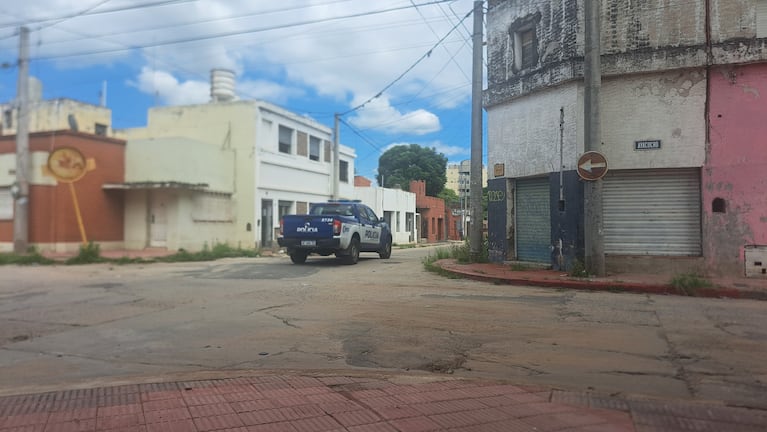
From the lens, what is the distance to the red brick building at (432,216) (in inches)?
1961

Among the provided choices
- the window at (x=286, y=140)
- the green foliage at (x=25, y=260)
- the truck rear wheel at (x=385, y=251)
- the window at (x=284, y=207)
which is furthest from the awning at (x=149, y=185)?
the truck rear wheel at (x=385, y=251)

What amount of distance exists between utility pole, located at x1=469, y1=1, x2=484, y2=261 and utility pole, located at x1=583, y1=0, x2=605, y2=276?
3624mm

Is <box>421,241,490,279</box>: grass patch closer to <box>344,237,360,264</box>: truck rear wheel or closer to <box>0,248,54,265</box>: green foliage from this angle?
<box>344,237,360,264</box>: truck rear wheel

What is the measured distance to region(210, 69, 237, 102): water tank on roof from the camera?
2875 centimetres

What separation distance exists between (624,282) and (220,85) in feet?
79.3

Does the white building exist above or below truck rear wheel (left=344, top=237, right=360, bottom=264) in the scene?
above

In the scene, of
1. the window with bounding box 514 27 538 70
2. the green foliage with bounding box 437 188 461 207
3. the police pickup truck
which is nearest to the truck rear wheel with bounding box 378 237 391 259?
the police pickup truck

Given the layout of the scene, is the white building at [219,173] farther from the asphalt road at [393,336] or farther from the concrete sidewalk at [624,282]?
the concrete sidewalk at [624,282]

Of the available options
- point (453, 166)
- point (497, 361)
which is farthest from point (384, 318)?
point (453, 166)

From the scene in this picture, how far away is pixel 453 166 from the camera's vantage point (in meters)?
93.6

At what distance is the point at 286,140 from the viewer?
28781mm

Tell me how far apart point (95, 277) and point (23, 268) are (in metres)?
4.62

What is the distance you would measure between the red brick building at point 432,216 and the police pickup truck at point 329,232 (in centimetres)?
3198

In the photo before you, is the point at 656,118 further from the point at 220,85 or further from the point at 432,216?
the point at 432,216
